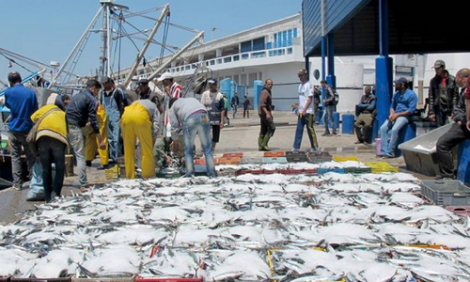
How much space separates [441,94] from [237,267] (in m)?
7.58

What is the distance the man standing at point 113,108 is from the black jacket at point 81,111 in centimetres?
272

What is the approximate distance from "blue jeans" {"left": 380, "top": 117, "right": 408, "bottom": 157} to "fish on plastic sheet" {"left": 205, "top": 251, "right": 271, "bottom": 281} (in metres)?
7.16

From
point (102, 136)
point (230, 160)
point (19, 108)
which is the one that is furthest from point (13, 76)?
point (230, 160)

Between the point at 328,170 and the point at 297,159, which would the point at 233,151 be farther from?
the point at 328,170

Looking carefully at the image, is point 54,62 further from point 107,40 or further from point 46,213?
point 46,213

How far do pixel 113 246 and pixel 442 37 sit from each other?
76.3ft

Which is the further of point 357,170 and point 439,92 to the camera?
point 439,92

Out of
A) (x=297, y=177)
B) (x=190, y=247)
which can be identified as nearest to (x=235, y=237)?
(x=190, y=247)

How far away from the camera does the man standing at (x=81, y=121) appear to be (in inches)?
310

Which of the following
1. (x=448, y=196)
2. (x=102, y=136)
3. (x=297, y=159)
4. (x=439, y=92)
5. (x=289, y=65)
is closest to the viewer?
(x=448, y=196)

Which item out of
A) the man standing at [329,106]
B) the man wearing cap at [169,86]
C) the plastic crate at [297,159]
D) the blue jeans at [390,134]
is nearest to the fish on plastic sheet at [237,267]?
the plastic crate at [297,159]

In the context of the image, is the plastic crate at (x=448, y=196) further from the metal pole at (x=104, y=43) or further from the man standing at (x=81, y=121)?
the metal pole at (x=104, y=43)

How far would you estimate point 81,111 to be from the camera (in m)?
8.10

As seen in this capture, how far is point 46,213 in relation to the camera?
18.2 feet
